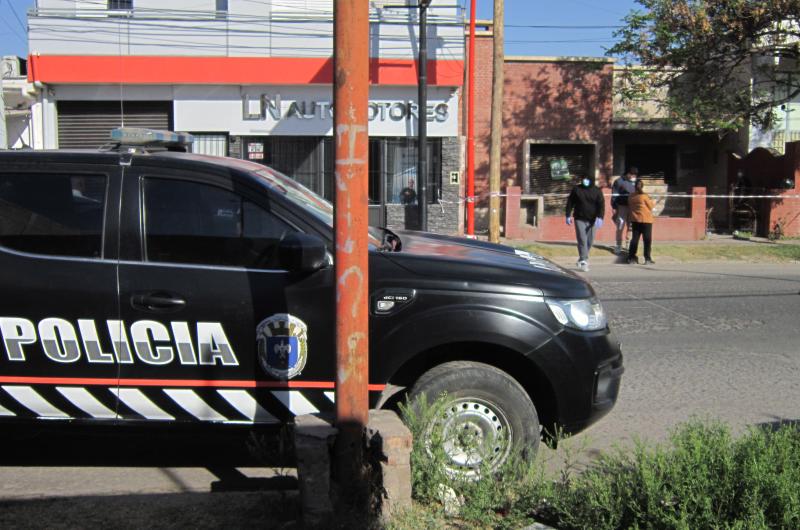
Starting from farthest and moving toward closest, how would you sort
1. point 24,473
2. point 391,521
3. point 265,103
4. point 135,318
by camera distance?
point 265,103 < point 24,473 < point 135,318 < point 391,521

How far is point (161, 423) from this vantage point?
13.9 ft

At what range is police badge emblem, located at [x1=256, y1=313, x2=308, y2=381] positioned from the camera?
13.6ft

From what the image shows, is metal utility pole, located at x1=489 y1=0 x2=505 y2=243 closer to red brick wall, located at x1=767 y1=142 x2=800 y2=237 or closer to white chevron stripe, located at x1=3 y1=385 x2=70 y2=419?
red brick wall, located at x1=767 y1=142 x2=800 y2=237

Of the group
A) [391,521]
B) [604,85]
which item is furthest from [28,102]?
[391,521]

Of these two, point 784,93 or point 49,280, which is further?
point 784,93

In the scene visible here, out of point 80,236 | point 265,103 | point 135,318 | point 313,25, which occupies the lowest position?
point 135,318

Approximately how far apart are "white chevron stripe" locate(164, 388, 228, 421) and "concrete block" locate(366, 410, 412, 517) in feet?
3.54

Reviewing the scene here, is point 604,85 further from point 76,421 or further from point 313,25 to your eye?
point 76,421

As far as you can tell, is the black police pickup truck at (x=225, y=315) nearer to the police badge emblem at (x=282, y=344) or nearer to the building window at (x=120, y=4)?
the police badge emblem at (x=282, y=344)

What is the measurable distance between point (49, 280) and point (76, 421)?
2.55ft

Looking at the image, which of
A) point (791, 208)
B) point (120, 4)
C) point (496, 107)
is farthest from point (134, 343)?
point (791, 208)

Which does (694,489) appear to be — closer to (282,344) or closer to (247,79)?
(282,344)

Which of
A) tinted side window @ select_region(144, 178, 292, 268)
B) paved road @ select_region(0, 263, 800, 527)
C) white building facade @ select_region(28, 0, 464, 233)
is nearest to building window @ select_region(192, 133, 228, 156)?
white building facade @ select_region(28, 0, 464, 233)

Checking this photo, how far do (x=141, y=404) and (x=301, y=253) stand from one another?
120 centimetres
